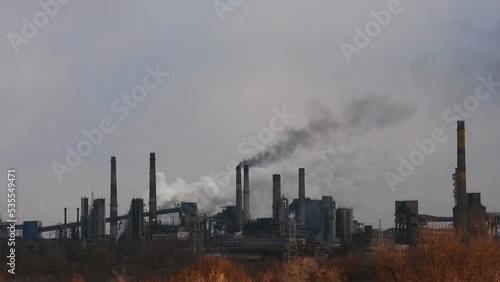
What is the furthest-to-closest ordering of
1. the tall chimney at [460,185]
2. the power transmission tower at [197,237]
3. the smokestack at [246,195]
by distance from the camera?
1. the smokestack at [246,195]
2. the power transmission tower at [197,237]
3. the tall chimney at [460,185]

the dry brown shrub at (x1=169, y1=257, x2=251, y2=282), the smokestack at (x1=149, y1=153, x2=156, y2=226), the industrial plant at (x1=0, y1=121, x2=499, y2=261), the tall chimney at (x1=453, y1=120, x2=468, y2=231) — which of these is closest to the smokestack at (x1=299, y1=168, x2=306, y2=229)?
the industrial plant at (x1=0, y1=121, x2=499, y2=261)

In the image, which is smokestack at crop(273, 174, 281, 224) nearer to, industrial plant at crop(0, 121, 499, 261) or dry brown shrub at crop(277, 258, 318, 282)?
industrial plant at crop(0, 121, 499, 261)

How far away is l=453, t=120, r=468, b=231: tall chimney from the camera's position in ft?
250

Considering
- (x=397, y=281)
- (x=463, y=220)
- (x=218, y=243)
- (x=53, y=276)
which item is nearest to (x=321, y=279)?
(x=397, y=281)

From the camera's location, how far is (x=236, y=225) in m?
102

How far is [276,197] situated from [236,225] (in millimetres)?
6000

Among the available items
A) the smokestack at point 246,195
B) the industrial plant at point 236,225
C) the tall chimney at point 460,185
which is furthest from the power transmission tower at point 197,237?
the tall chimney at point 460,185

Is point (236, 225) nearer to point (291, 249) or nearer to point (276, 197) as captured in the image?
point (276, 197)

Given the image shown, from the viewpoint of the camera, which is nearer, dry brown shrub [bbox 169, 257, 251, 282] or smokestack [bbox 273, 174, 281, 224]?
dry brown shrub [bbox 169, 257, 251, 282]

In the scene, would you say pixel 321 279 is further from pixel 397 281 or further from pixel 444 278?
pixel 444 278

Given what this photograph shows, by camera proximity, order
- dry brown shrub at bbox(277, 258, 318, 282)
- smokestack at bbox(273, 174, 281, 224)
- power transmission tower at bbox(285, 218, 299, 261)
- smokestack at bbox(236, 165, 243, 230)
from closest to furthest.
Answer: dry brown shrub at bbox(277, 258, 318, 282) < power transmission tower at bbox(285, 218, 299, 261) < smokestack at bbox(273, 174, 281, 224) < smokestack at bbox(236, 165, 243, 230)

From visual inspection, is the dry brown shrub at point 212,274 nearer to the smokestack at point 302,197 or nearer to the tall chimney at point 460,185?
Result: the tall chimney at point 460,185

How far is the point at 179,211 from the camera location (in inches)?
4038

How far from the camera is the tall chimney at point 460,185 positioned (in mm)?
76312
